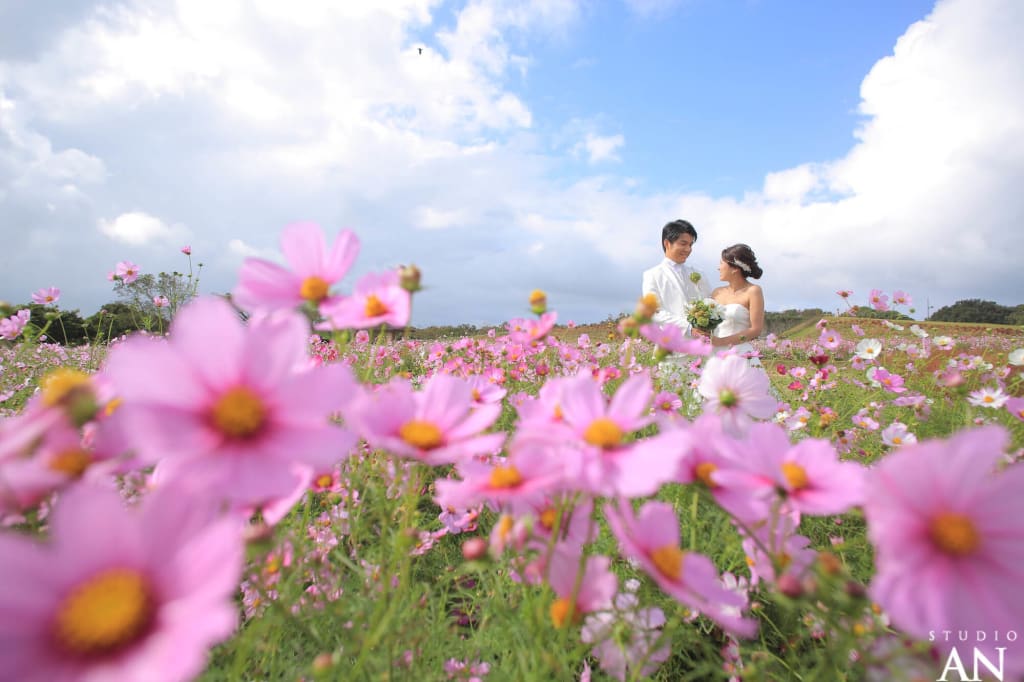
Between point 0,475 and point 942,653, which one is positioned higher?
point 0,475

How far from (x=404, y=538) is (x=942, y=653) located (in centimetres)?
61

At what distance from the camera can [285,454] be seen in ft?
1.12

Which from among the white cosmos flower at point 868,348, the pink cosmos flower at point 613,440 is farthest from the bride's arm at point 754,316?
the pink cosmos flower at point 613,440

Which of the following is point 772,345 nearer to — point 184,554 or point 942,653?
point 942,653

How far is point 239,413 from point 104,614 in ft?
0.44

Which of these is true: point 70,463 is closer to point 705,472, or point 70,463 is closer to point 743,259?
Result: point 705,472

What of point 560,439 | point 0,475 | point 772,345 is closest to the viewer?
point 0,475

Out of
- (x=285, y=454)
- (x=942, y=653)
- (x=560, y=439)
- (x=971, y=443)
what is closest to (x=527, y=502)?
(x=560, y=439)

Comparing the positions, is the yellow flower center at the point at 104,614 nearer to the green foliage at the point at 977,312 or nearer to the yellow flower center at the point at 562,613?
the yellow flower center at the point at 562,613

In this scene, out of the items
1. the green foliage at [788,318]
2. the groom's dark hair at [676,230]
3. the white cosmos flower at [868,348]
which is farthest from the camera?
the green foliage at [788,318]

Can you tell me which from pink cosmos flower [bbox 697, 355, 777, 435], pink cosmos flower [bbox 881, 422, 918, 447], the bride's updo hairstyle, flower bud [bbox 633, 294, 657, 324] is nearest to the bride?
the bride's updo hairstyle

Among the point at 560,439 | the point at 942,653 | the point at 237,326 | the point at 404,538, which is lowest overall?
the point at 942,653

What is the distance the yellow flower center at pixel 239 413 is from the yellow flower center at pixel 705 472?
0.41m

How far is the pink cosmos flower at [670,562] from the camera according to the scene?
1.30 ft
